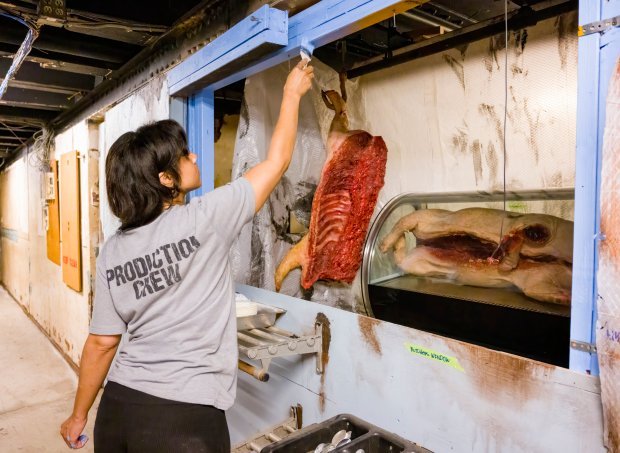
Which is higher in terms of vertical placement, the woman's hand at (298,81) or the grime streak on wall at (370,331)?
the woman's hand at (298,81)

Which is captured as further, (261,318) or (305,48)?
(261,318)

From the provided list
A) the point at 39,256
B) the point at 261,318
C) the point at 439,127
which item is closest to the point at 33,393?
the point at 39,256

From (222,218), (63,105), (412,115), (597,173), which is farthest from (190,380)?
(63,105)

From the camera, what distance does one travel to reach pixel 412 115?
2303 mm

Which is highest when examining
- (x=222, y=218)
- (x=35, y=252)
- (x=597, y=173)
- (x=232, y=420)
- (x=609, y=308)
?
(x=597, y=173)

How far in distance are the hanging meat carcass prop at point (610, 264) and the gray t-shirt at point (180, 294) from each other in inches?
34.9

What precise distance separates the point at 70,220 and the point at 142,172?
3.35 m

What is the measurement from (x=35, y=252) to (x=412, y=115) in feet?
18.9

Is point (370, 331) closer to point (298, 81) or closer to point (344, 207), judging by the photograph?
point (344, 207)

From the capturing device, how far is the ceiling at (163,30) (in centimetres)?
203

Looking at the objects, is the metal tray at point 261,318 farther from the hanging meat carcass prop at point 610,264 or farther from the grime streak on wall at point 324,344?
the hanging meat carcass prop at point 610,264

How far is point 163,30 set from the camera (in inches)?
104

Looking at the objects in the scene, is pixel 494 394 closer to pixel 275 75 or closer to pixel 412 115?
pixel 412 115

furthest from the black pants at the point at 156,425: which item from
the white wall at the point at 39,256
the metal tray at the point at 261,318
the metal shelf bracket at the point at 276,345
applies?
the white wall at the point at 39,256
